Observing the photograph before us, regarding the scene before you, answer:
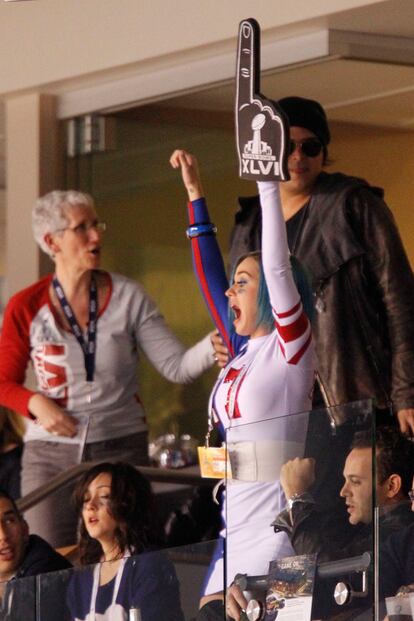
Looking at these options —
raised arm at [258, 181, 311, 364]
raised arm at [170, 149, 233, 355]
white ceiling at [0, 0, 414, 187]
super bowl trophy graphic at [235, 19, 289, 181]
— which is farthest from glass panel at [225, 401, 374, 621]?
white ceiling at [0, 0, 414, 187]

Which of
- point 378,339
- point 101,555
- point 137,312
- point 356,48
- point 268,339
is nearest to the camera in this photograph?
point 268,339

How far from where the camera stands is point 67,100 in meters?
7.09

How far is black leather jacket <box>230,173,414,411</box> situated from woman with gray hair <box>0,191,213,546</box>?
0.73 meters

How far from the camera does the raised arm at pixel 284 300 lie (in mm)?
3711

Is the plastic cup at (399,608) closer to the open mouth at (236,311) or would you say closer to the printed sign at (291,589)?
the printed sign at (291,589)

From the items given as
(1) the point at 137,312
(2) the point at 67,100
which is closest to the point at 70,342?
(1) the point at 137,312

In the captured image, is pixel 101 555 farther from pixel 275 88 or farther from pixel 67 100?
pixel 67 100

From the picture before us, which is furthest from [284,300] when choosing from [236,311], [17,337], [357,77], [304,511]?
[357,77]

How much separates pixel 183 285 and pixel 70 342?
131 cm

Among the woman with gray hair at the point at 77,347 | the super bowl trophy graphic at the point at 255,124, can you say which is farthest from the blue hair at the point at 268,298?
the woman with gray hair at the point at 77,347

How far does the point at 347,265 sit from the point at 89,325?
3.50ft

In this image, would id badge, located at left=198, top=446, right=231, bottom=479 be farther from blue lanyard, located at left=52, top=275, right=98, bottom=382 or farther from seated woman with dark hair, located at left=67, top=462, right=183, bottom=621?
blue lanyard, located at left=52, top=275, right=98, bottom=382

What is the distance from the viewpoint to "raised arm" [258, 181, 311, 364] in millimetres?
3711

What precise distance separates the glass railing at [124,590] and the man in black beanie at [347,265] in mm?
1462
